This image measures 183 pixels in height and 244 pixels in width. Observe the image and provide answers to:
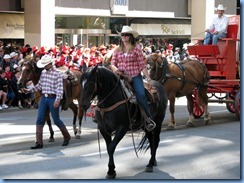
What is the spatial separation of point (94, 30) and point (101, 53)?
10.3 m

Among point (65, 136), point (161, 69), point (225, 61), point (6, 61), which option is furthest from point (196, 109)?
point (6, 61)

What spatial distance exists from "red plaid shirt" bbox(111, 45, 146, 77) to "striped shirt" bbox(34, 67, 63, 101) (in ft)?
7.98

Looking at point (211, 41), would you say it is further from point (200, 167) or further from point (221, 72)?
point (200, 167)

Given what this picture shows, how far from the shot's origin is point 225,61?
51.7 ft

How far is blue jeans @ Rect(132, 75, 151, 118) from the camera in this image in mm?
9242

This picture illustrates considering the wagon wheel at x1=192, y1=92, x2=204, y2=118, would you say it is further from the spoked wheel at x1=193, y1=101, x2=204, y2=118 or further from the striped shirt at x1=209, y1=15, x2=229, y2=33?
the striped shirt at x1=209, y1=15, x2=229, y2=33

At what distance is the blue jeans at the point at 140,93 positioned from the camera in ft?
30.3

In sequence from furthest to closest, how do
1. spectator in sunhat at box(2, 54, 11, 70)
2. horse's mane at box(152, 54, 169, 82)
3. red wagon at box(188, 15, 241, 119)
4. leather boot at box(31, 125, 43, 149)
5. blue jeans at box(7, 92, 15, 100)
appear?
1. spectator in sunhat at box(2, 54, 11, 70)
2. blue jeans at box(7, 92, 15, 100)
3. red wagon at box(188, 15, 241, 119)
4. horse's mane at box(152, 54, 169, 82)
5. leather boot at box(31, 125, 43, 149)

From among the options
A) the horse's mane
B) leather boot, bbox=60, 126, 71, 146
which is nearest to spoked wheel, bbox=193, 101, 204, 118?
the horse's mane

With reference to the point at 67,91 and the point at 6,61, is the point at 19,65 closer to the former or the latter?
the point at 6,61

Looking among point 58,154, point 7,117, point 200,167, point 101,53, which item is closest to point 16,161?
point 58,154

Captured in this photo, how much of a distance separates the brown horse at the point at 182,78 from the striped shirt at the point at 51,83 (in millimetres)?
3136

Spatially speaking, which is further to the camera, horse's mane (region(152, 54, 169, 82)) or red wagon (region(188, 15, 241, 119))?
red wagon (region(188, 15, 241, 119))

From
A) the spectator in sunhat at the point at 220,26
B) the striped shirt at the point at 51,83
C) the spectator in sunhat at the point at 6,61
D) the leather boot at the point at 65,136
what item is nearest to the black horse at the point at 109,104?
the striped shirt at the point at 51,83
